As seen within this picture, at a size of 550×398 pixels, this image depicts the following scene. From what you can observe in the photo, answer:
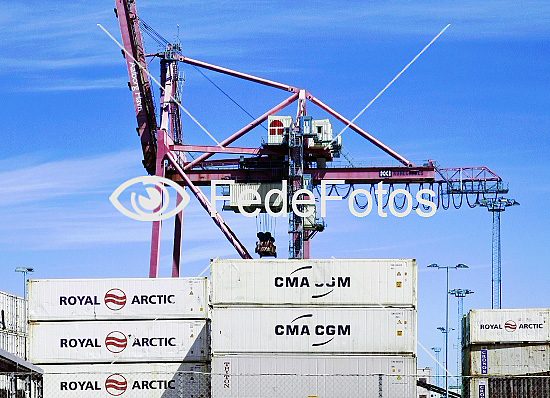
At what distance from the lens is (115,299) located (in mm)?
38281

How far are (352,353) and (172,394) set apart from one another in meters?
6.72

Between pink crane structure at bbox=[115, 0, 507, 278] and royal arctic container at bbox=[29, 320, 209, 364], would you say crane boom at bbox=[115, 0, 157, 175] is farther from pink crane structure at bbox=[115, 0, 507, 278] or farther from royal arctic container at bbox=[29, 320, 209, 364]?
royal arctic container at bbox=[29, 320, 209, 364]

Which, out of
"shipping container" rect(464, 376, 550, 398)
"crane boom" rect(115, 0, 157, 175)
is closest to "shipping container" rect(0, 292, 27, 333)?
"shipping container" rect(464, 376, 550, 398)

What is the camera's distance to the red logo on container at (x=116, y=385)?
37.6 meters

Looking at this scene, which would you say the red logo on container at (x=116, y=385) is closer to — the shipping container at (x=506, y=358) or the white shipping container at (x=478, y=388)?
the white shipping container at (x=478, y=388)

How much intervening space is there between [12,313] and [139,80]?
80.6 feet

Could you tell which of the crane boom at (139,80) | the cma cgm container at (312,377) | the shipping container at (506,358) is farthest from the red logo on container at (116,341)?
the crane boom at (139,80)

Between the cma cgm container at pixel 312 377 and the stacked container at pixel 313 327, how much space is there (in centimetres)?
3

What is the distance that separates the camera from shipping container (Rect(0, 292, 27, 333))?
47688mm

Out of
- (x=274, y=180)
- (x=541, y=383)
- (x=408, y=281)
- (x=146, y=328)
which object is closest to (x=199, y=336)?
(x=146, y=328)

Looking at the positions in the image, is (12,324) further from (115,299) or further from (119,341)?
(119,341)

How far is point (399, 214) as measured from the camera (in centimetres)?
6456

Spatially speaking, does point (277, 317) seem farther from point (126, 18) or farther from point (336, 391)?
point (126, 18)

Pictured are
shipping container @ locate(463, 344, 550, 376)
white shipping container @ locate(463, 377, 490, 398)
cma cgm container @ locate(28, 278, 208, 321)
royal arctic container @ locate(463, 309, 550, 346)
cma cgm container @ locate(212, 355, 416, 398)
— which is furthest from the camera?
royal arctic container @ locate(463, 309, 550, 346)
